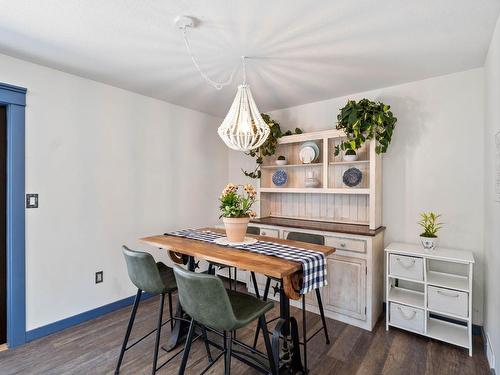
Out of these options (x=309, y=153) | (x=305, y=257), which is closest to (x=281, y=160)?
(x=309, y=153)

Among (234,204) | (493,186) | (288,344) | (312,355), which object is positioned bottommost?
(312,355)

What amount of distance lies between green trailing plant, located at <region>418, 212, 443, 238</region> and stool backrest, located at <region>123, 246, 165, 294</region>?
7.74 feet

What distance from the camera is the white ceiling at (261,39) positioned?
65.9 inches

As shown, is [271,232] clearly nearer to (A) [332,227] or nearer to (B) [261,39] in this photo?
(A) [332,227]

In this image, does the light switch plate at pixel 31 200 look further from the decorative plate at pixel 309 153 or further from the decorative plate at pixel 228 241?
the decorative plate at pixel 309 153

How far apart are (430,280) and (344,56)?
206cm

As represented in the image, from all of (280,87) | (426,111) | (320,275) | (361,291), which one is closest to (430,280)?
(361,291)

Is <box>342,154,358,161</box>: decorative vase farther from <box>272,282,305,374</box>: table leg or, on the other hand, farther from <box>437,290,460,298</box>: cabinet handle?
<box>272,282,305,374</box>: table leg

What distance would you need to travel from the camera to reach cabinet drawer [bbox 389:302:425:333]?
2408mm

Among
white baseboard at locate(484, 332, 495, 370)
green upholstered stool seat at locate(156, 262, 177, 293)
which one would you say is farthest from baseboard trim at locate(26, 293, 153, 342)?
white baseboard at locate(484, 332, 495, 370)

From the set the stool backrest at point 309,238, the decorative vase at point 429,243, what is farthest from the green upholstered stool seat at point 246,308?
the decorative vase at point 429,243

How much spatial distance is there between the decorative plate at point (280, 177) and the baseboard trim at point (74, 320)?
87.1 inches

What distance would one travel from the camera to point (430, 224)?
2650mm

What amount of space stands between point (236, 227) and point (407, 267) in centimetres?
162
